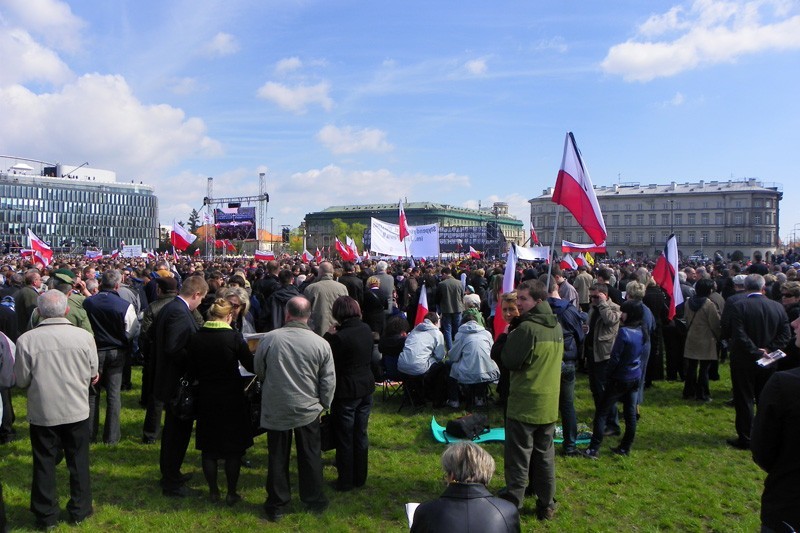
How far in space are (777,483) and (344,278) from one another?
8101mm

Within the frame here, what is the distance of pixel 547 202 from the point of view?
11669cm

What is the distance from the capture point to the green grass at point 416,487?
541cm

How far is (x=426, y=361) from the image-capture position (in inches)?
350

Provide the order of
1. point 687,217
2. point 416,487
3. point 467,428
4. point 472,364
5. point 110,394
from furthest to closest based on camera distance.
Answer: point 687,217
point 472,364
point 467,428
point 110,394
point 416,487

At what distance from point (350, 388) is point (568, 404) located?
8.58ft

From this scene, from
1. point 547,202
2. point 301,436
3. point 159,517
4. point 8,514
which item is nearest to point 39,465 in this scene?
point 8,514

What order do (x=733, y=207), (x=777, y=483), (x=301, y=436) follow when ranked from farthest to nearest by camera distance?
1. (x=733, y=207)
2. (x=301, y=436)
3. (x=777, y=483)

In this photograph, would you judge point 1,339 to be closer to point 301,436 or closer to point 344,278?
point 301,436

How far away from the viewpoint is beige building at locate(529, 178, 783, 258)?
348ft

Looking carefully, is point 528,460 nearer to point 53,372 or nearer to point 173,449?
point 173,449

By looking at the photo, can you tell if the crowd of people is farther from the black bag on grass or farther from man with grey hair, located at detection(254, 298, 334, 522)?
the black bag on grass

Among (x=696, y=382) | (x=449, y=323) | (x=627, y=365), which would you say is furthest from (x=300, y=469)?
(x=449, y=323)

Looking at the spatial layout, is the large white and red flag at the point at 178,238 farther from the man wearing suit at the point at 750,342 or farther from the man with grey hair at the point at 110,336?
the man wearing suit at the point at 750,342

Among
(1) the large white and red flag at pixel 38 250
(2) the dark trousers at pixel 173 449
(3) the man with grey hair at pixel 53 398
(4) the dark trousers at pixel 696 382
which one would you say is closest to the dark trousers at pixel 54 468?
(3) the man with grey hair at pixel 53 398
